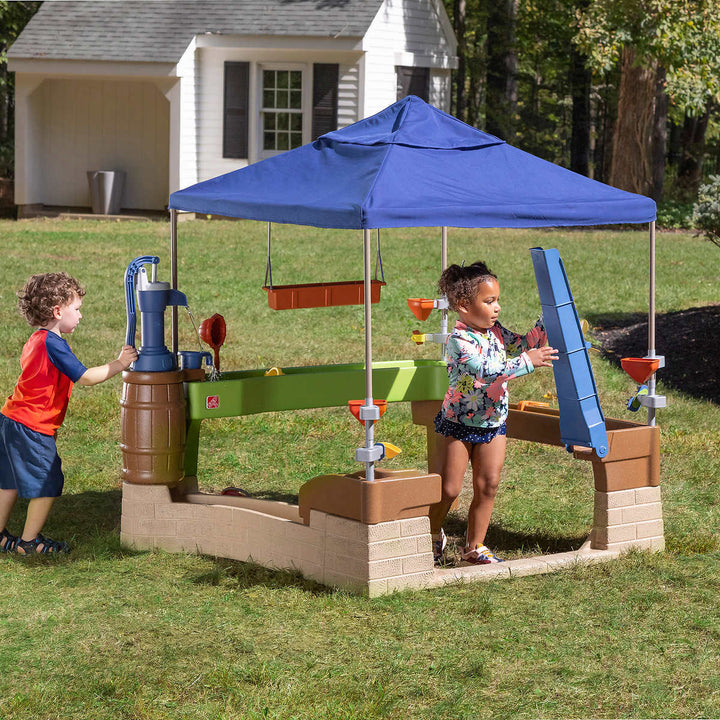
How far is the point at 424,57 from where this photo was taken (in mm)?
23531

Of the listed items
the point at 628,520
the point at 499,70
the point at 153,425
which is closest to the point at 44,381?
the point at 153,425

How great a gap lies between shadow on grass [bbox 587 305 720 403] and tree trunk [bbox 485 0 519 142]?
60.2 ft

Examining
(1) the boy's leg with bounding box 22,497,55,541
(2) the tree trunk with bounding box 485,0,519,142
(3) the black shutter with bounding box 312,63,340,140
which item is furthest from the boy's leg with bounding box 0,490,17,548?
(2) the tree trunk with bounding box 485,0,519,142

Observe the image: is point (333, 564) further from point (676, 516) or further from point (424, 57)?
point (424, 57)

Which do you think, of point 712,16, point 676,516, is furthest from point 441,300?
point 712,16

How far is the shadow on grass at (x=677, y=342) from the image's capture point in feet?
33.4

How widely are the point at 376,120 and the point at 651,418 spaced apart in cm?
208

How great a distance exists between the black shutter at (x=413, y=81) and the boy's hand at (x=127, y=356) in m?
18.0

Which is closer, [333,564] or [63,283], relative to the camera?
[333,564]

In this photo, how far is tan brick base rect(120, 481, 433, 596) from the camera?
5273 millimetres

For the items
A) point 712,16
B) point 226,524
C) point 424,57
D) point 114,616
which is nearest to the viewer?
point 114,616

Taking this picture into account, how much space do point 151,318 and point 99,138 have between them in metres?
19.1

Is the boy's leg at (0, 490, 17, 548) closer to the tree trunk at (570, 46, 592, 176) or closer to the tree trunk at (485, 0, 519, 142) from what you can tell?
the tree trunk at (485, 0, 519, 142)

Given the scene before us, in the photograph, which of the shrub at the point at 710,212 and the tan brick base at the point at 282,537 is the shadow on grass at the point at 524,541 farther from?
the shrub at the point at 710,212
